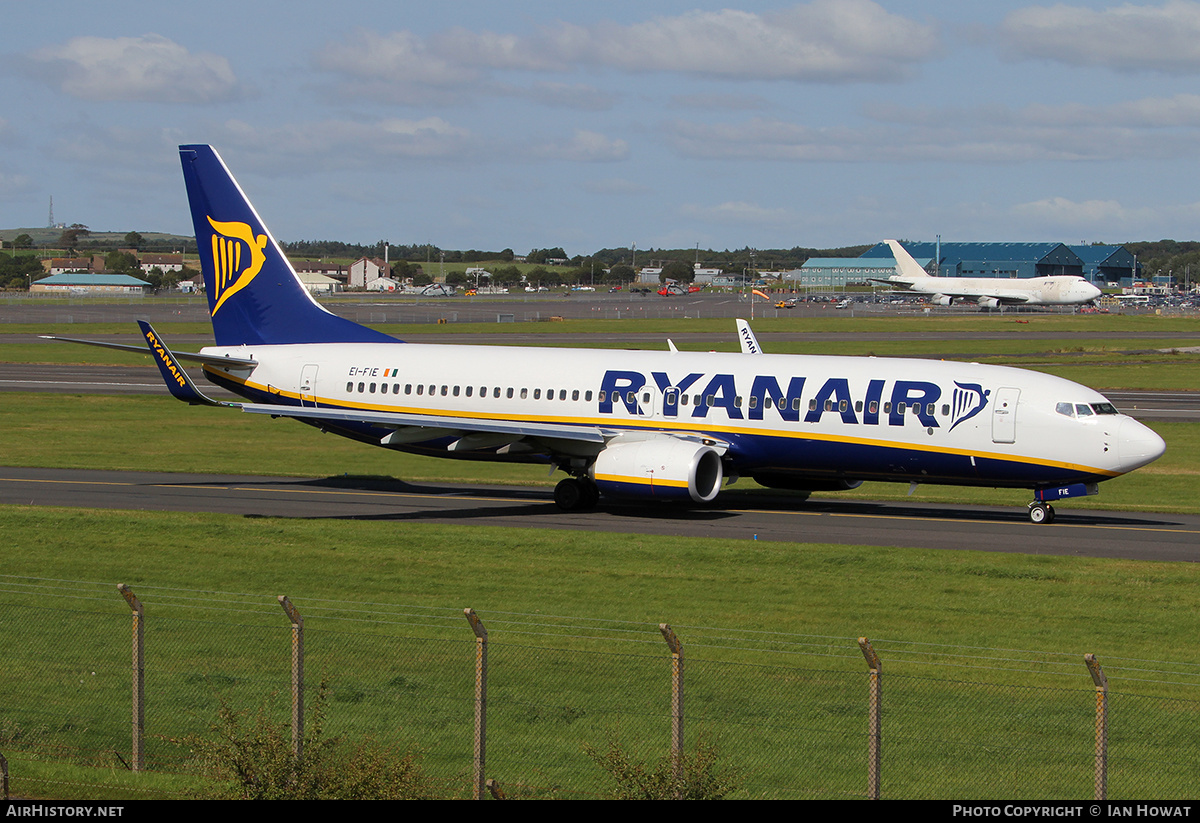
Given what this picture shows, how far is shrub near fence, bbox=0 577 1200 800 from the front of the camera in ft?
50.2

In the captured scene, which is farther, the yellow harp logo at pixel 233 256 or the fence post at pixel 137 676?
the yellow harp logo at pixel 233 256

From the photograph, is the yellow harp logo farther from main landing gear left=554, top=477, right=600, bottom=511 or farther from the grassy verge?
main landing gear left=554, top=477, right=600, bottom=511

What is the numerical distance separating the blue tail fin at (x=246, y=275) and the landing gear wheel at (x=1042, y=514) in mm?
20752

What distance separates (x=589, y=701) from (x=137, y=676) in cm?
626

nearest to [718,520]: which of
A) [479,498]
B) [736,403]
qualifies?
[736,403]

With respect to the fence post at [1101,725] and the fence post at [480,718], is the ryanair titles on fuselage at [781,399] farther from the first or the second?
the fence post at [480,718]

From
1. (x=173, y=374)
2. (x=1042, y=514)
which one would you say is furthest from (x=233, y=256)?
(x=1042, y=514)

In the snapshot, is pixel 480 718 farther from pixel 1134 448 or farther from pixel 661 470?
pixel 1134 448

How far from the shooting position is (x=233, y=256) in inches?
1699

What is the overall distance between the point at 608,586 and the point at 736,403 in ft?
36.2

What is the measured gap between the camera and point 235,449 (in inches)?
1923

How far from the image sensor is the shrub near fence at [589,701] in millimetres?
15312

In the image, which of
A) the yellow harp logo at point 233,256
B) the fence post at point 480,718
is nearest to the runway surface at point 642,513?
the yellow harp logo at point 233,256

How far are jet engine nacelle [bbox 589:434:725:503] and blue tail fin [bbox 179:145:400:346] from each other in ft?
37.3
